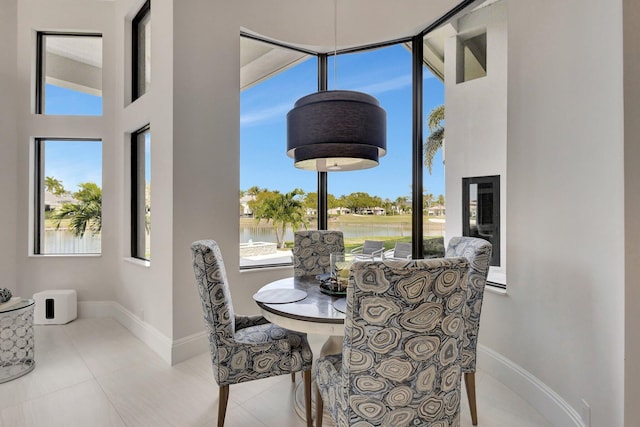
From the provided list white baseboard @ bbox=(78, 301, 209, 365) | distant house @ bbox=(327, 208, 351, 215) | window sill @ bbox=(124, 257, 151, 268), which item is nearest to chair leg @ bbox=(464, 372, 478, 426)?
white baseboard @ bbox=(78, 301, 209, 365)

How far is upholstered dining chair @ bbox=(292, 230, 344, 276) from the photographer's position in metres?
3.07

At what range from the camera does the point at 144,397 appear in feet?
7.50

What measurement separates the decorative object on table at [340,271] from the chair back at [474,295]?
73 cm

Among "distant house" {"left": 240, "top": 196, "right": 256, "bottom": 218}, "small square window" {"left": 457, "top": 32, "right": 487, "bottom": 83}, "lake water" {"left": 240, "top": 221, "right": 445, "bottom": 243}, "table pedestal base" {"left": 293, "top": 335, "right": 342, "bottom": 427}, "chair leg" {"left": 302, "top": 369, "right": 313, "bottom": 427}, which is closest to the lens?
"chair leg" {"left": 302, "top": 369, "right": 313, "bottom": 427}

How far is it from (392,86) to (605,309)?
9.54 ft

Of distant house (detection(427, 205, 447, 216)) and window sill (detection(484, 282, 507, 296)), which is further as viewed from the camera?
distant house (detection(427, 205, 447, 216))

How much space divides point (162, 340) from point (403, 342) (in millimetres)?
2517

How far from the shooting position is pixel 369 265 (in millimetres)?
1150

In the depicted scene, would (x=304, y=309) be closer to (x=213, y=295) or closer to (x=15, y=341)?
(x=213, y=295)

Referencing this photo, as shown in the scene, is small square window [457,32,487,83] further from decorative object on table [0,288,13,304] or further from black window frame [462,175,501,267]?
decorative object on table [0,288,13,304]

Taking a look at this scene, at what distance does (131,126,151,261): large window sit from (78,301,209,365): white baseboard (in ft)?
2.20

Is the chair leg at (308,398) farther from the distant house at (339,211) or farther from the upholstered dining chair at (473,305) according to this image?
the distant house at (339,211)

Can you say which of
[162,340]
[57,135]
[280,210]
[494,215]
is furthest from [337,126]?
[57,135]

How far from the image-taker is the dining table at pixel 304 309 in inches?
64.9
